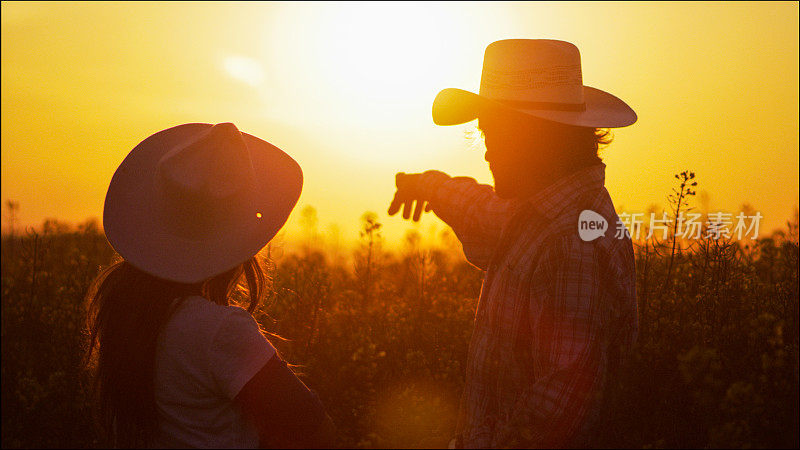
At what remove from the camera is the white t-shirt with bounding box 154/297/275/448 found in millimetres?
1887

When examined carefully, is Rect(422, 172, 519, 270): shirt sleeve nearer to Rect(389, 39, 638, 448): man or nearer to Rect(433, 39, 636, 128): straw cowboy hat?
Rect(389, 39, 638, 448): man

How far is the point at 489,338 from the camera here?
2646 mm

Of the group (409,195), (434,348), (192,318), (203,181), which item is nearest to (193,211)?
(203,181)

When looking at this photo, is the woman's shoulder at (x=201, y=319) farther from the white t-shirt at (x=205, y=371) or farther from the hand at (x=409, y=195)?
the hand at (x=409, y=195)

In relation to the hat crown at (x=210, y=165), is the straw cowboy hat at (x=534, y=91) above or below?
above

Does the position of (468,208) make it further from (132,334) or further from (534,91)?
(132,334)

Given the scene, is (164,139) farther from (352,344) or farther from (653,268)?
(653,268)


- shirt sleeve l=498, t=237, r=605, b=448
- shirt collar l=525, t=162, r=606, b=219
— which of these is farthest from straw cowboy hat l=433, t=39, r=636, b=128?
shirt sleeve l=498, t=237, r=605, b=448

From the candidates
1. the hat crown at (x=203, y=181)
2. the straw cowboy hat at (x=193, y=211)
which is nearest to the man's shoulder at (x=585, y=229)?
the straw cowboy hat at (x=193, y=211)

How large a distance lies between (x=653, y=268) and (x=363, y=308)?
288 cm

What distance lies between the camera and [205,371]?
194cm

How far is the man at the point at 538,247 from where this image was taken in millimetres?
2309

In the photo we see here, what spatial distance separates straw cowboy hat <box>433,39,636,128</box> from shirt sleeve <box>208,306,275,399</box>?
1.59 m

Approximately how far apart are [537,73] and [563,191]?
0.66 meters
